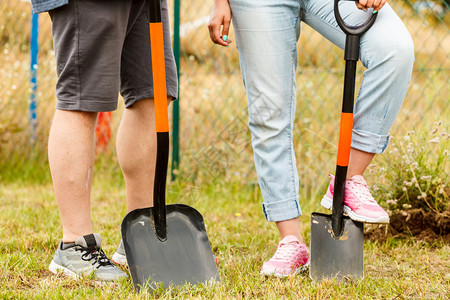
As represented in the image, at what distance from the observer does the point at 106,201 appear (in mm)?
3336

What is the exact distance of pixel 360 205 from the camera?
5.76ft

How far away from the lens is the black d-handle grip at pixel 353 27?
1708mm

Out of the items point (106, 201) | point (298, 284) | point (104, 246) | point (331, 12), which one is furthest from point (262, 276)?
point (106, 201)

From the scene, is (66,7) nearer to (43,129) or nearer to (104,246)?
(104,246)

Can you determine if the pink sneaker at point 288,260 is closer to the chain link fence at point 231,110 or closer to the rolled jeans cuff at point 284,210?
the rolled jeans cuff at point 284,210

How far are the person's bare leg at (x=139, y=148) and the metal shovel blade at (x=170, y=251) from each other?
9.0 inches

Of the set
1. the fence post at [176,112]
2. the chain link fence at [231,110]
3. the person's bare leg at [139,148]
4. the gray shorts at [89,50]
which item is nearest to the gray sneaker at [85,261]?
the person's bare leg at [139,148]

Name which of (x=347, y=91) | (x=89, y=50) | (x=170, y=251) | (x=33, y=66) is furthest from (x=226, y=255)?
(x=33, y=66)

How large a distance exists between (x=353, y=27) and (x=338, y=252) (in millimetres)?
732

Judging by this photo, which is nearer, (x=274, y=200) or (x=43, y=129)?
(x=274, y=200)

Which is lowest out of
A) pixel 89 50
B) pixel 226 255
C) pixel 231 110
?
pixel 226 255

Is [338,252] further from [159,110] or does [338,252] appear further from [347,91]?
[159,110]

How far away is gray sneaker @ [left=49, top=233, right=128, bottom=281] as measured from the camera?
184 cm

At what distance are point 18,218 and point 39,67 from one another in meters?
1.80
